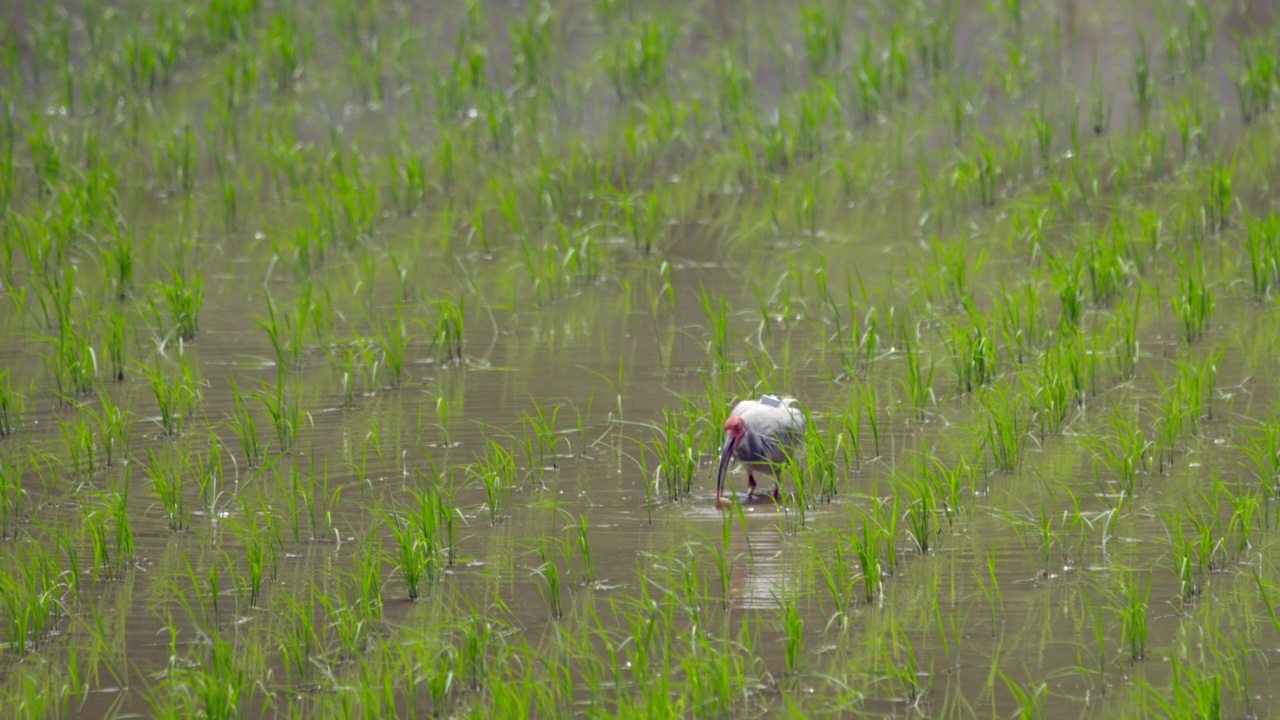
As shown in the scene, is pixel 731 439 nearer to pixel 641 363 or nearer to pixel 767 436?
pixel 767 436

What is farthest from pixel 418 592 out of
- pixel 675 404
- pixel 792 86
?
pixel 792 86

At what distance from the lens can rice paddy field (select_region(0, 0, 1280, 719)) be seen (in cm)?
374

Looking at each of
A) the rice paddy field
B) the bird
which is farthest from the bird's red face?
the rice paddy field

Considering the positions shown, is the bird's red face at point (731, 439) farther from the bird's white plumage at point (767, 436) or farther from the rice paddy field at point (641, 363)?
the rice paddy field at point (641, 363)

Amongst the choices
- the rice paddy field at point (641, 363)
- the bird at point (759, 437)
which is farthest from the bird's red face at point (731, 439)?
the rice paddy field at point (641, 363)

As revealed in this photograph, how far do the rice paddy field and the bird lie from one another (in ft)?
0.24

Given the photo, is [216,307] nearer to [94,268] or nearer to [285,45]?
Answer: [94,268]

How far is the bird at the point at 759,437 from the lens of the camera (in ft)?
14.6

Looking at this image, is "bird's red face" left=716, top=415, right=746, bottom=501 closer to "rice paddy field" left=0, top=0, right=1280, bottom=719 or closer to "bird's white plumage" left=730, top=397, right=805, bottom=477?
"bird's white plumage" left=730, top=397, right=805, bottom=477

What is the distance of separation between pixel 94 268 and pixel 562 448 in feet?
8.32

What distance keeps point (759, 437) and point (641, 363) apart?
128 centimetres

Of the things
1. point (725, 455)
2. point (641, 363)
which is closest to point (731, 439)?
point (725, 455)

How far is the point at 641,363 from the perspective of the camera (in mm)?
5691

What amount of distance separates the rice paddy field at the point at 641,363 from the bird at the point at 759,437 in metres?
0.07
